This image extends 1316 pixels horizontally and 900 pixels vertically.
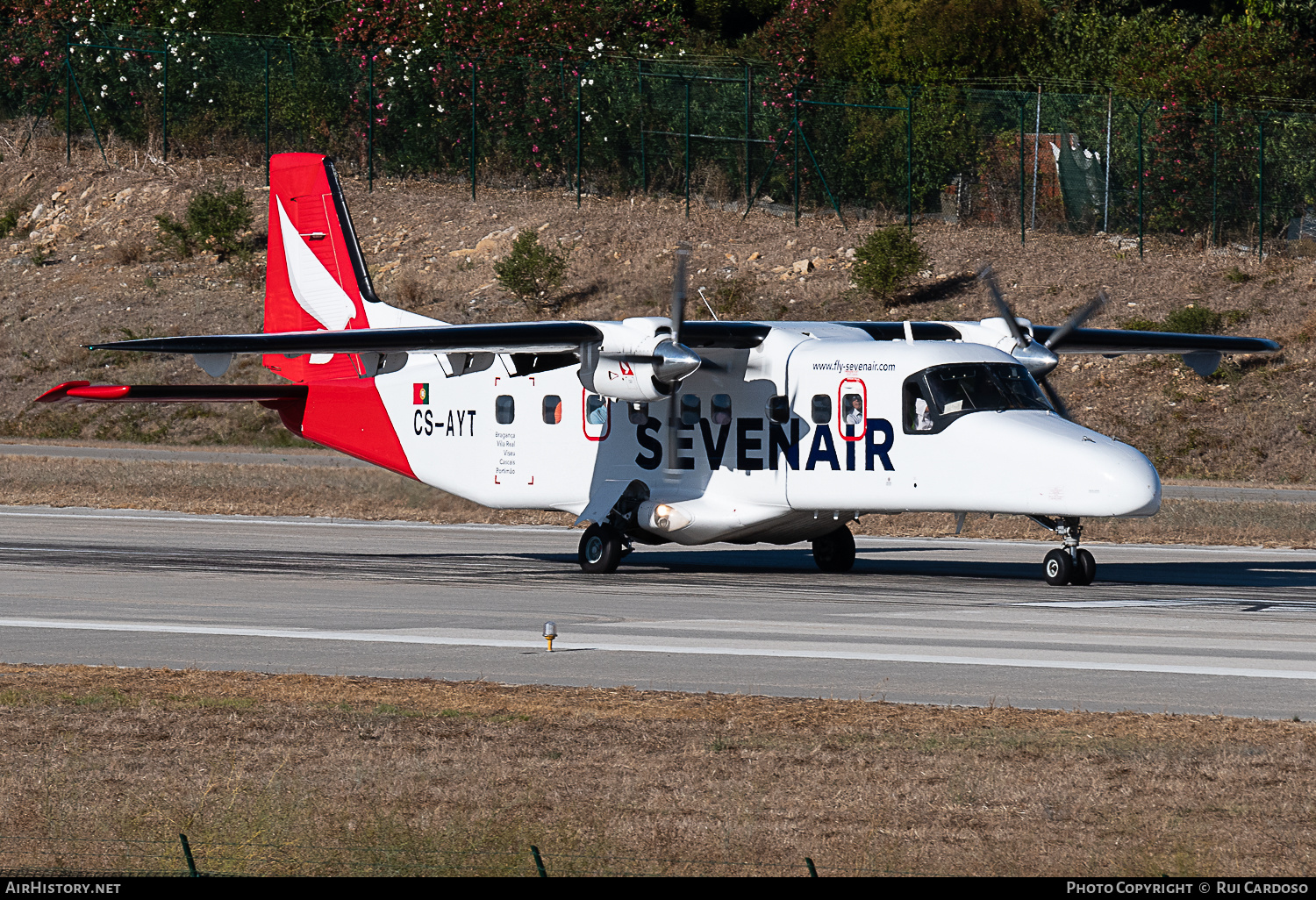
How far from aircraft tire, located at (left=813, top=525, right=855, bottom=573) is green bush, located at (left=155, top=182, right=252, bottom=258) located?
1459 inches

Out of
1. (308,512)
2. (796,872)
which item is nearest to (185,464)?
(308,512)

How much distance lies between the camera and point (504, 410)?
22.9 metres

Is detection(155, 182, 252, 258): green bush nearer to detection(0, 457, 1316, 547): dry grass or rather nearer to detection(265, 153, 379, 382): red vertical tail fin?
detection(0, 457, 1316, 547): dry grass

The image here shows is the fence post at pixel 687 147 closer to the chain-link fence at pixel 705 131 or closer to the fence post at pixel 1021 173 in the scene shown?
the chain-link fence at pixel 705 131

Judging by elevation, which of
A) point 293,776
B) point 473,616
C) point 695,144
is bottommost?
point 473,616

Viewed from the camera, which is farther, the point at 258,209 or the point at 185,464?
the point at 258,209


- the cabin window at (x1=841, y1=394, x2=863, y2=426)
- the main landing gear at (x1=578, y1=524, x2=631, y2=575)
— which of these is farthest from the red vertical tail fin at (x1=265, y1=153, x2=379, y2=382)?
the cabin window at (x1=841, y1=394, x2=863, y2=426)

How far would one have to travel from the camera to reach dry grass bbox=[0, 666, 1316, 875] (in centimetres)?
741

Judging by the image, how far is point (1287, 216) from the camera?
46.1m

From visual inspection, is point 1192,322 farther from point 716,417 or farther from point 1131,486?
point 1131,486

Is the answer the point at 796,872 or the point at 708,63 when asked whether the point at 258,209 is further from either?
A: the point at 796,872

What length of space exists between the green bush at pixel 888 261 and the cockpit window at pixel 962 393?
2682 cm

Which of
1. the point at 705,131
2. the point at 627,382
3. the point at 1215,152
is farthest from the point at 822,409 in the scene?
the point at 705,131

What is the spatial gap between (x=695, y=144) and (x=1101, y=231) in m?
13.4
